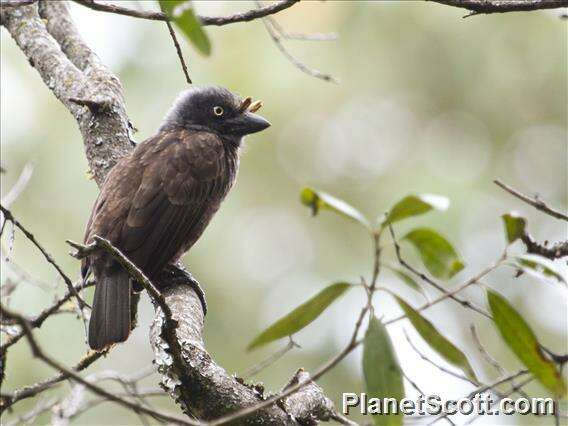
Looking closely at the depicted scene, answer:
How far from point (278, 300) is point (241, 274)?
1.73 ft

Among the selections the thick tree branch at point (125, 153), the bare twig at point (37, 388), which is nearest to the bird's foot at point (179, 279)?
the thick tree branch at point (125, 153)

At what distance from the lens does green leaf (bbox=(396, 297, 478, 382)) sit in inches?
78.7

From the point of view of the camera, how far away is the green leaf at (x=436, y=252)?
6.55 ft

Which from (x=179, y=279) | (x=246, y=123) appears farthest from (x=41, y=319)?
(x=246, y=123)

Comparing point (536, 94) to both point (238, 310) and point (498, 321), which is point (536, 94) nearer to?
point (238, 310)

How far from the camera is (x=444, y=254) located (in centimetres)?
201

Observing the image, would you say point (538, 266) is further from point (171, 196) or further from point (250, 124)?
point (250, 124)

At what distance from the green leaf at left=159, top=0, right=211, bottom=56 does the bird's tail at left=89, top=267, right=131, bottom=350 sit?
1753 millimetres

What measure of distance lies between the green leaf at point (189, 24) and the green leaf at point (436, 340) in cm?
72

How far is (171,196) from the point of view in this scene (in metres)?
4.02

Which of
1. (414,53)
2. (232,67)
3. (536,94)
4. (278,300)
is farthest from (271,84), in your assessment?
(536,94)

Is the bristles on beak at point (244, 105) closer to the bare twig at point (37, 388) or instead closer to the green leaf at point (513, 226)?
the bare twig at point (37, 388)

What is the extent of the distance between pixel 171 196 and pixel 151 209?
141 mm

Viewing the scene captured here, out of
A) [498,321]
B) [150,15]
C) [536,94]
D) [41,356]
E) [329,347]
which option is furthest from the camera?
[536,94]
